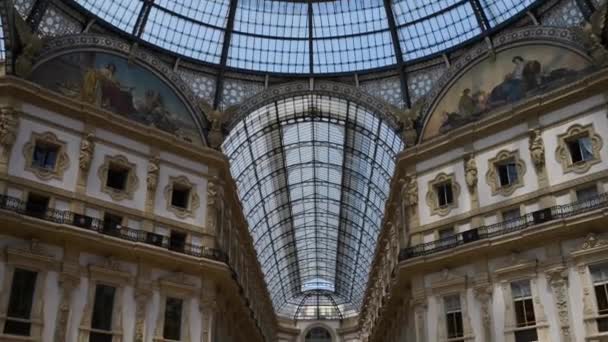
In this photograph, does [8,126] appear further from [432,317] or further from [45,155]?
[432,317]

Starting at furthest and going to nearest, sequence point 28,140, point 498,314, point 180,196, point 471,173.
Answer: point 180,196 < point 471,173 < point 498,314 < point 28,140

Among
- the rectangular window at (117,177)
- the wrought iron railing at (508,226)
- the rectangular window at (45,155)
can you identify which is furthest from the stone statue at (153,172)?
the wrought iron railing at (508,226)

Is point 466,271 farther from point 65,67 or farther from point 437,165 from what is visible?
point 65,67

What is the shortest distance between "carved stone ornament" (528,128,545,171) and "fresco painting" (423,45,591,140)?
2788 mm

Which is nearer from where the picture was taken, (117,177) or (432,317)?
(432,317)

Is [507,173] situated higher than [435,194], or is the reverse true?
[507,173]

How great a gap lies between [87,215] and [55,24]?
11379 mm

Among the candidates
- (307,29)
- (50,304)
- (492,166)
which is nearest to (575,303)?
(492,166)

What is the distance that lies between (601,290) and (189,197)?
2234 cm

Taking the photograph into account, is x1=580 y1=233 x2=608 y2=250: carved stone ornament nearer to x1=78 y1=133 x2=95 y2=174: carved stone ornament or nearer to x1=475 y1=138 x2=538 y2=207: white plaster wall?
x1=475 y1=138 x2=538 y2=207: white plaster wall

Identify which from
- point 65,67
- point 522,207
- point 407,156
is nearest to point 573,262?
point 522,207

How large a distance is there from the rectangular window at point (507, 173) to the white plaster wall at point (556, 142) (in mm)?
1984

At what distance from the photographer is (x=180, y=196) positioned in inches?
1406

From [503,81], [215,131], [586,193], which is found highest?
[503,81]
